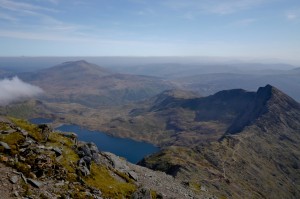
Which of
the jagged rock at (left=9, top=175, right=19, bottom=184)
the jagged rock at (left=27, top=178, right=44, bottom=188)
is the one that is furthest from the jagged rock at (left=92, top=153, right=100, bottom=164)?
the jagged rock at (left=9, top=175, right=19, bottom=184)

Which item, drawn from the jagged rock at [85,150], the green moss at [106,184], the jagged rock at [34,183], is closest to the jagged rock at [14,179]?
the jagged rock at [34,183]

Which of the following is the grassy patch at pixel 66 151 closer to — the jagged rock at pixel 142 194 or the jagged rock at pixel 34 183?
the jagged rock at pixel 34 183

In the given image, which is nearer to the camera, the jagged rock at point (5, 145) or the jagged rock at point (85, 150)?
the jagged rock at point (5, 145)

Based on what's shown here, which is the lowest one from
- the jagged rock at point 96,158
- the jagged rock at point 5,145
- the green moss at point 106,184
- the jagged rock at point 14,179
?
the green moss at point 106,184

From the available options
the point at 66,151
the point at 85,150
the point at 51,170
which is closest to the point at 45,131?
the point at 66,151

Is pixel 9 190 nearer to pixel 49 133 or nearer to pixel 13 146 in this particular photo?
pixel 13 146

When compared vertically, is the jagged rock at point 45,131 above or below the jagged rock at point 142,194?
above

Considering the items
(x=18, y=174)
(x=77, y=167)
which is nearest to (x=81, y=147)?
(x=77, y=167)
